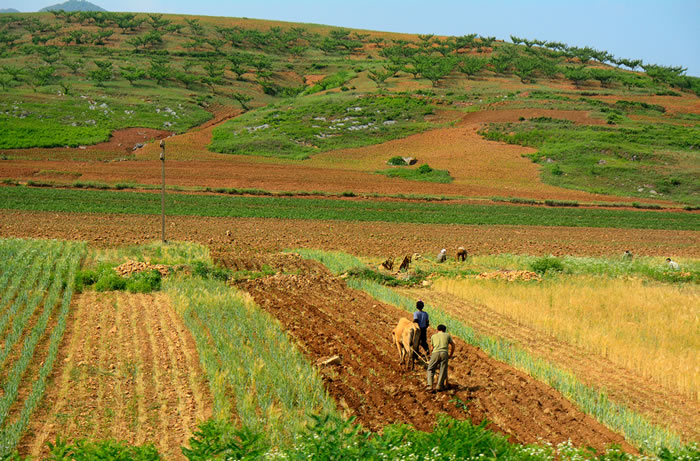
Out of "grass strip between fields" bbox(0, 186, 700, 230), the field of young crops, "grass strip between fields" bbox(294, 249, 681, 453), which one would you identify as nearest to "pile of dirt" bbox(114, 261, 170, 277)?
the field of young crops

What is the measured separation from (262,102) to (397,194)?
6121 centimetres

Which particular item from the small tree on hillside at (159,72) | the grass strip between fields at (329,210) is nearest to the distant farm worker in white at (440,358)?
the grass strip between fields at (329,210)

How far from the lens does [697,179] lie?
58.4 metres

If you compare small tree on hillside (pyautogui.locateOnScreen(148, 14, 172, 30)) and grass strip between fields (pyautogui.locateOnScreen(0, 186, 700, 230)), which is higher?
small tree on hillside (pyautogui.locateOnScreen(148, 14, 172, 30))

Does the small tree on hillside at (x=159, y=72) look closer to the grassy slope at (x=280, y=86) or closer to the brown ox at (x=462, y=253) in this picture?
the grassy slope at (x=280, y=86)

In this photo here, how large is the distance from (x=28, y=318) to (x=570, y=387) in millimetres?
13485

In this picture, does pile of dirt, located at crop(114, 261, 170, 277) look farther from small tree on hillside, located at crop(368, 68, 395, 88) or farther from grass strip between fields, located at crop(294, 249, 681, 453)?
small tree on hillside, located at crop(368, 68, 395, 88)

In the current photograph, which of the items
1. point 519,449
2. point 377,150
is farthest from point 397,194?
point 519,449

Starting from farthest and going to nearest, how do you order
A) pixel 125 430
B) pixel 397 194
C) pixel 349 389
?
1. pixel 397 194
2. pixel 349 389
3. pixel 125 430

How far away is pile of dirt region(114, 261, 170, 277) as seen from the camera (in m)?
22.5

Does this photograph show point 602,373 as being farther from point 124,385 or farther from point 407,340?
point 124,385

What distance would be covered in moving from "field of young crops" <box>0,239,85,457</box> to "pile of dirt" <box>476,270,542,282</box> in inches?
602

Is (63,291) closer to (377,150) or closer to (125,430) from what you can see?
(125,430)

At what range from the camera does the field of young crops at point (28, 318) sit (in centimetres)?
1080
